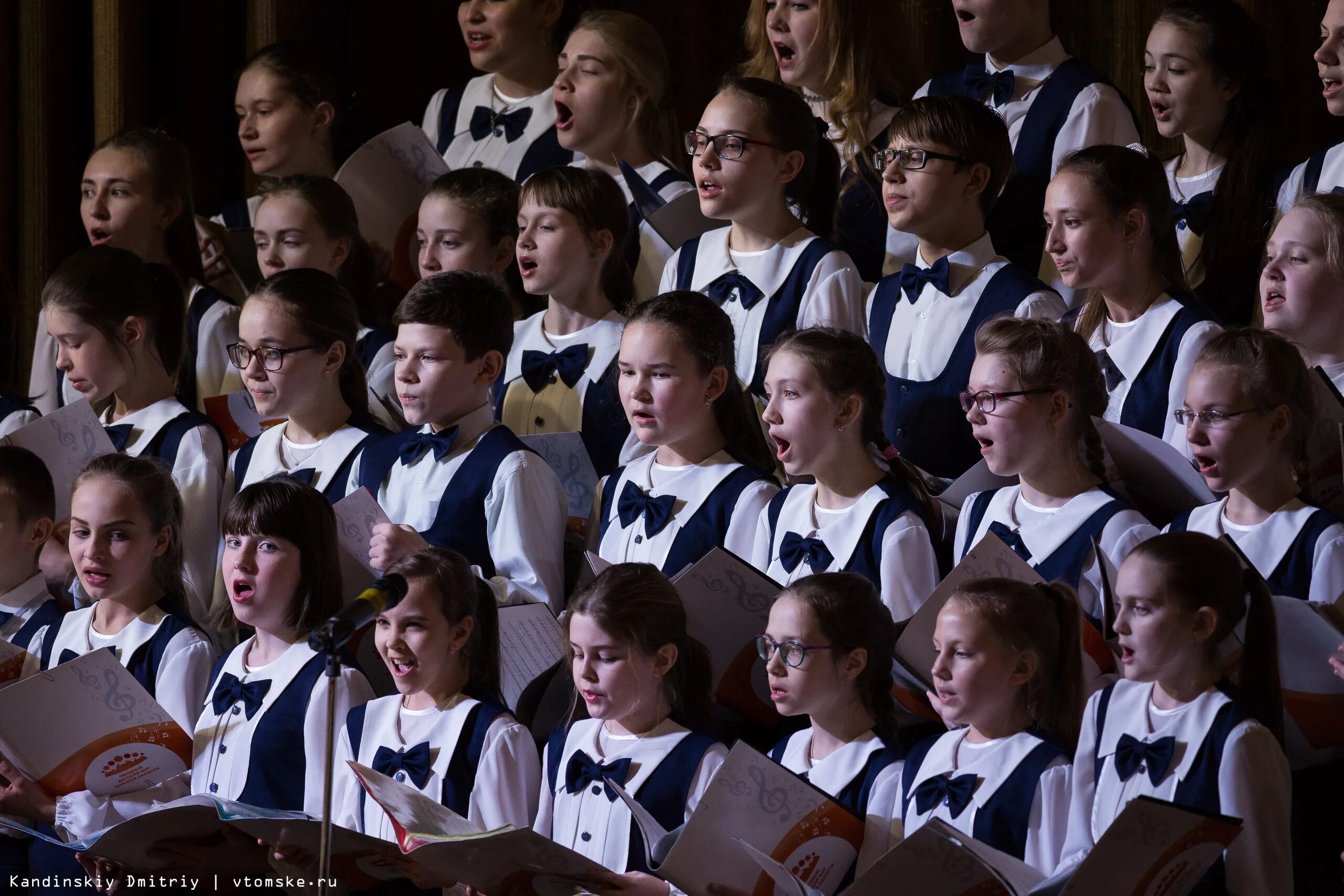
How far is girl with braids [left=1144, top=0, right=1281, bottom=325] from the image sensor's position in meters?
3.58

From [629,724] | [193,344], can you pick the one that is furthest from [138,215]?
[629,724]

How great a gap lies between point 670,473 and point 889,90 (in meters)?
1.34

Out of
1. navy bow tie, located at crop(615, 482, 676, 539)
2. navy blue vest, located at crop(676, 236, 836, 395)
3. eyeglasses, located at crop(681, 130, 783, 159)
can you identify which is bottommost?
navy bow tie, located at crop(615, 482, 676, 539)

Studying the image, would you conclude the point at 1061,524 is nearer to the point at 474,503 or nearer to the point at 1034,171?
the point at 474,503

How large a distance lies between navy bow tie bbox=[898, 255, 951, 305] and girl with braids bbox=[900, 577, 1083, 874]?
94cm

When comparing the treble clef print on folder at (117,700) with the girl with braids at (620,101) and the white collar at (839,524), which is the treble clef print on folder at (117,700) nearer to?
the white collar at (839,524)

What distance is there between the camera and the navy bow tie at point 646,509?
319 cm

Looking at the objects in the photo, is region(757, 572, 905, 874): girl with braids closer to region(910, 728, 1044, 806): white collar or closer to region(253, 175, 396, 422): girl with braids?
region(910, 728, 1044, 806): white collar

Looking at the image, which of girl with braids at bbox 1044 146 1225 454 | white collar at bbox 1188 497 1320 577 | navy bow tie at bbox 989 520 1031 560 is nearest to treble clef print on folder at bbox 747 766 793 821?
navy bow tie at bbox 989 520 1031 560

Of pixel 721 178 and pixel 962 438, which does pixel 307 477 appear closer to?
pixel 721 178

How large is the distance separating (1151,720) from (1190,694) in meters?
0.06

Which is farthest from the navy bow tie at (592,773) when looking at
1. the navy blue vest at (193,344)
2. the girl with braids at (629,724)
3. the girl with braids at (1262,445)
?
the navy blue vest at (193,344)

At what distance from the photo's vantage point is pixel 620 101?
4211 mm

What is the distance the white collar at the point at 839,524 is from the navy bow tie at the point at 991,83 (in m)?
1.19
